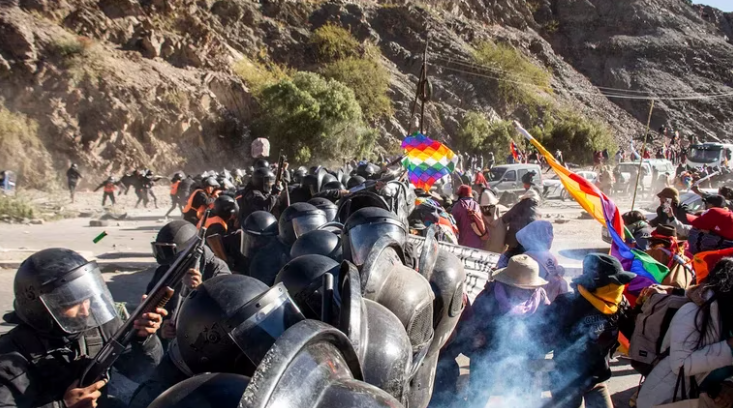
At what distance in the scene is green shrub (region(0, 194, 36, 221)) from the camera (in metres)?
15.5

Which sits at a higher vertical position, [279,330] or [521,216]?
[279,330]

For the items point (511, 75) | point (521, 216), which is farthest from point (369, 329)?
point (511, 75)

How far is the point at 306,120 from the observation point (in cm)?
3278

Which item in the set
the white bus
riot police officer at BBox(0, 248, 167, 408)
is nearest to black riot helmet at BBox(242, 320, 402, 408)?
riot police officer at BBox(0, 248, 167, 408)

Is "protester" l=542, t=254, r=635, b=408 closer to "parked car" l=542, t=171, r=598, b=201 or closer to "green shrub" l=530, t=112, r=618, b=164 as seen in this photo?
"parked car" l=542, t=171, r=598, b=201

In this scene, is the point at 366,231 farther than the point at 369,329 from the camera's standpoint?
Yes

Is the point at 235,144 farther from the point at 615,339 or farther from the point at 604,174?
the point at 615,339

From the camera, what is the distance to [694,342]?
2965 mm

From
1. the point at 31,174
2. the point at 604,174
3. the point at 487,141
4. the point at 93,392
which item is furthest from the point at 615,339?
the point at 487,141

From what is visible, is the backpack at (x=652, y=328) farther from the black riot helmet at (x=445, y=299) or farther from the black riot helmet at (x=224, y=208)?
the black riot helmet at (x=224, y=208)

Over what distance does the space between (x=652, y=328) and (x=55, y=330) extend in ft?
10.6

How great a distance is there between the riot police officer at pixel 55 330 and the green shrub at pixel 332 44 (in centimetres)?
4339

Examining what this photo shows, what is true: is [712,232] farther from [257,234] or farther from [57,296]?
[57,296]

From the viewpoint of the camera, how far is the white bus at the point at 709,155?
114ft
